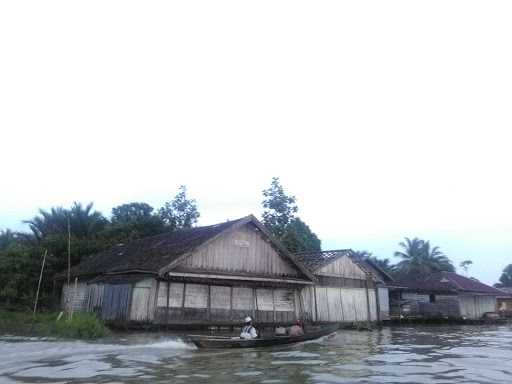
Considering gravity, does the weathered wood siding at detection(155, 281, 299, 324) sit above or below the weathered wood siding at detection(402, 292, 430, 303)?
below

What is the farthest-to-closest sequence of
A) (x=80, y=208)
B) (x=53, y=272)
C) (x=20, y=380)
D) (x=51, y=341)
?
(x=80, y=208)
(x=53, y=272)
(x=51, y=341)
(x=20, y=380)

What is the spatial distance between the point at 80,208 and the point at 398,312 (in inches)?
895

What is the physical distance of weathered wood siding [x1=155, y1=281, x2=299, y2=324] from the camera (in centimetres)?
1995

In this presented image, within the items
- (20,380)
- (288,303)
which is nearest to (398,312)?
(288,303)

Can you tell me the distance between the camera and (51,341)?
16.5 m

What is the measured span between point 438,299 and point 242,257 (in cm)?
2000

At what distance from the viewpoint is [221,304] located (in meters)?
21.6

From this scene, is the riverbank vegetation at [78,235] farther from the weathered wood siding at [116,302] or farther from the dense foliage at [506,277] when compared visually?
the dense foliage at [506,277]

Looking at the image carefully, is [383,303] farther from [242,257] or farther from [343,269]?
[242,257]

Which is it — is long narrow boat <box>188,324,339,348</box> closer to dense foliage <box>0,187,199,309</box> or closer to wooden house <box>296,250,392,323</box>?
wooden house <box>296,250,392,323</box>

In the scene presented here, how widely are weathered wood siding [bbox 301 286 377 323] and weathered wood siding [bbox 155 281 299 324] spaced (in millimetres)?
1245

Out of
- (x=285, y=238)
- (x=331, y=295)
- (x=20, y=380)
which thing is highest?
(x=285, y=238)

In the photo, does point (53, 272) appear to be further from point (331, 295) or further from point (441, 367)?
point (441, 367)

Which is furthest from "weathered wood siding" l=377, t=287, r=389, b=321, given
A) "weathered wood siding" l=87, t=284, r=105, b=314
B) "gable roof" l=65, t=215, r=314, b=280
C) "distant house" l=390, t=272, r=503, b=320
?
"weathered wood siding" l=87, t=284, r=105, b=314
